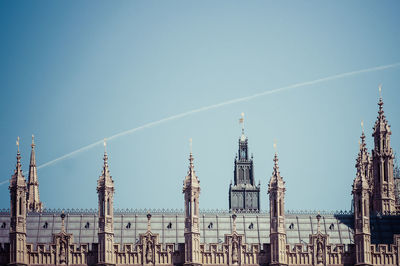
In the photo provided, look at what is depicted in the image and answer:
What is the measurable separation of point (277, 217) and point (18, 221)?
23.7 metres

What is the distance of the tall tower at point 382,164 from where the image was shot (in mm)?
157000

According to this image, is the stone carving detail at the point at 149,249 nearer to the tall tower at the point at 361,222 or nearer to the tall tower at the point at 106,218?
the tall tower at the point at 106,218

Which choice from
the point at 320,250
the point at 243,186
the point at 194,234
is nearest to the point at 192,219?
the point at 194,234

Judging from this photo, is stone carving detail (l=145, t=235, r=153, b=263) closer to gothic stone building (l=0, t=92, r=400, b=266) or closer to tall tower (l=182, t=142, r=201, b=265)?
gothic stone building (l=0, t=92, r=400, b=266)

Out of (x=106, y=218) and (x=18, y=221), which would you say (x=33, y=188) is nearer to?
(x=18, y=221)

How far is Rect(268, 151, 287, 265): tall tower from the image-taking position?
137m

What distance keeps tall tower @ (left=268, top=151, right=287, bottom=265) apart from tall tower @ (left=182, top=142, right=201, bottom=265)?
6851 mm

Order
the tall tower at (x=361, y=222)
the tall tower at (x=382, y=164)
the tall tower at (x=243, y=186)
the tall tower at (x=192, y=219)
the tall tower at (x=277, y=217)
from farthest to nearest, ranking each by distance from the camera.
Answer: the tall tower at (x=243, y=186)
the tall tower at (x=382, y=164)
the tall tower at (x=361, y=222)
the tall tower at (x=277, y=217)
the tall tower at (x=192, y=219)

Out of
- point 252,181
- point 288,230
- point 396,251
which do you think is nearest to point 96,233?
point 288,230

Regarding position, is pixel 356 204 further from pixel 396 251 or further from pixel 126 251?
pixel 126 251

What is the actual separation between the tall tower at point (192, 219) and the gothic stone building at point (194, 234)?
9 centimetres

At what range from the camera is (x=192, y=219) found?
446ft

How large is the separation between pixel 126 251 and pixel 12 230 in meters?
10.6

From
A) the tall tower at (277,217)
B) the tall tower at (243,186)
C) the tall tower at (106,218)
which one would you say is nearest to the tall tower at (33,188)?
the tall tower at (243,186)
